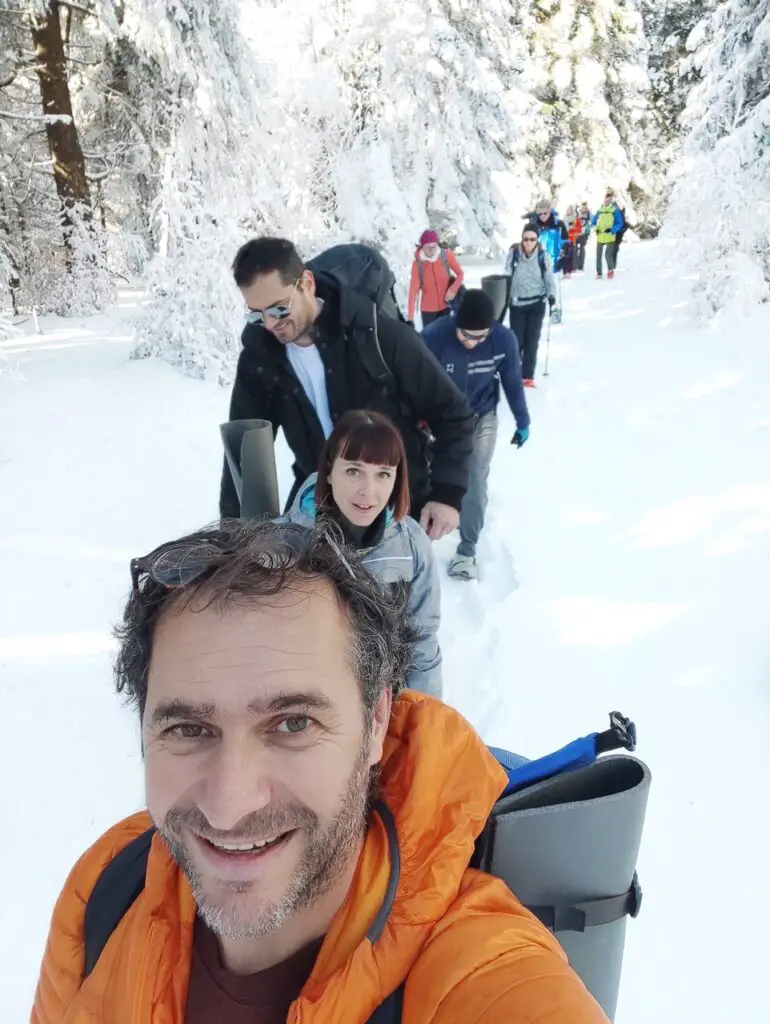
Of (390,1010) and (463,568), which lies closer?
(390,1010)

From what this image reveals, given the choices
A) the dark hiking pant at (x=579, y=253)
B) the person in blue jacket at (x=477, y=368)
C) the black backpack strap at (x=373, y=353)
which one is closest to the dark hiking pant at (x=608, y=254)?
the dark hiking pant at (x=579, y=253)

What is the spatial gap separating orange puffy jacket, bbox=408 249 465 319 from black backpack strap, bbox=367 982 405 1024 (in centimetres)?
882

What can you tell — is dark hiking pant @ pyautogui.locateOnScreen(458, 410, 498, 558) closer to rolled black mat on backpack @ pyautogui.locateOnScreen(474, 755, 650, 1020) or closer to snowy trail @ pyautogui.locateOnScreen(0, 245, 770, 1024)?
snowy trail @ pyautogui.locateOnScreen(0, 245, 770, 1024)

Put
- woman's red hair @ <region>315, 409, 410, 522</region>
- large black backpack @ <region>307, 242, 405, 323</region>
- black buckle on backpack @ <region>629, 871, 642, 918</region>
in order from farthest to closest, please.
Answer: large black backpack @ <region>307, 242, 405, 323</region>
woman's red hair @ <region>315, 409, 410, 522</region>
black buckle on backpack @ <region>629, 871, 642, 918</region>

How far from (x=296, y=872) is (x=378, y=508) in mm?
1548

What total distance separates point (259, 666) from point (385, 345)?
1952 millimetres

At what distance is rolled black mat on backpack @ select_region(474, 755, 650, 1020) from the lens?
1298mm

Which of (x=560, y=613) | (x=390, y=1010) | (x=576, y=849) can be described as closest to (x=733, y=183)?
(x=560, y=613)

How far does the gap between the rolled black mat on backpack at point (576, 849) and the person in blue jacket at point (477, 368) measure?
3.57 m

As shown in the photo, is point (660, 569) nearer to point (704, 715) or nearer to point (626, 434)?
point (704, 715)

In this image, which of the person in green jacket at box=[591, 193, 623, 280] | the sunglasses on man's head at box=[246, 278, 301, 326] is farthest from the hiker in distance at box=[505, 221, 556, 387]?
the person in green jacket at box=[591, 193, 623, 280]

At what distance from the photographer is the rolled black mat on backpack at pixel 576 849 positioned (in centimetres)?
130

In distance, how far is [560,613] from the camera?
15.4ft

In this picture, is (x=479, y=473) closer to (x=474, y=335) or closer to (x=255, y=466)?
(x=474, y=335)
